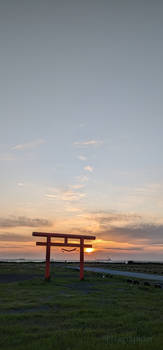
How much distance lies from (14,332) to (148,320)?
4858mm

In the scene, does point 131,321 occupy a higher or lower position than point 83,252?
lower

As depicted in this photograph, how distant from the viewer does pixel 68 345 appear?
750 centimetres

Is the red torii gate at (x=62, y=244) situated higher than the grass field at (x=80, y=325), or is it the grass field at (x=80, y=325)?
the red torii gate at (x=62, y=244)

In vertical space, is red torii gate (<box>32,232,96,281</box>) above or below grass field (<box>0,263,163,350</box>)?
above

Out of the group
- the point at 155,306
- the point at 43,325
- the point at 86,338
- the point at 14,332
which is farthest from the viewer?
the point at 155,306

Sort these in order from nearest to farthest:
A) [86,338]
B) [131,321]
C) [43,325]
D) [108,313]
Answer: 1. [86,338]
2. [43,325]
3. [131,321]
4. [108,313]

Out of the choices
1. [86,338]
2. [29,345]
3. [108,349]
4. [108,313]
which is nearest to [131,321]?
[108,313]

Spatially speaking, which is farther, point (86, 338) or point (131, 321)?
point (131, 321)

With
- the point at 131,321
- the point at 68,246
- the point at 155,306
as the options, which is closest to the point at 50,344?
the point at 131,321

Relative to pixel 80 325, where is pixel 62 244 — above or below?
above

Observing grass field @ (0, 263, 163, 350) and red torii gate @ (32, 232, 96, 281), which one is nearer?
grass field @ (0, 263, 163, 350)

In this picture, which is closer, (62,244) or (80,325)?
(80,325)

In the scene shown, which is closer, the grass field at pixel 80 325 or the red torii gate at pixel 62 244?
the grass field at pixel 80 325

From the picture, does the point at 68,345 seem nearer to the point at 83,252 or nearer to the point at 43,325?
the point at 43,325
